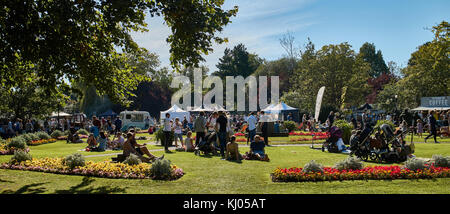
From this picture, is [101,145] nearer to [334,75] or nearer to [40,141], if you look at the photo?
[40,141]

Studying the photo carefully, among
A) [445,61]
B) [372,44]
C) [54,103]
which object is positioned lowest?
[54,103]

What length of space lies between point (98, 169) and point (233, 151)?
4.76 m

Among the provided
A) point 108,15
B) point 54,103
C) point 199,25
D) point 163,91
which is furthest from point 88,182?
point 163,91

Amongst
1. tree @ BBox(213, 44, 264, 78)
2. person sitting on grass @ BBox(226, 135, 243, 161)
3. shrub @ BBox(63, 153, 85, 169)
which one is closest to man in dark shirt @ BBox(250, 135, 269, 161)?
person sitting on grass @ BBox(226, 135, 243, 161)

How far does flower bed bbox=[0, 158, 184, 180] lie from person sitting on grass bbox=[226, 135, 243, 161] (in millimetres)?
2978

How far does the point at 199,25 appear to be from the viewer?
890 centimetres

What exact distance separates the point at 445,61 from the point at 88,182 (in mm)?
43362

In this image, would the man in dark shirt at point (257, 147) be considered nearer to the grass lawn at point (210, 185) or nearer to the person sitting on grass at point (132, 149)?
the grass lawn at point (210, 185)
